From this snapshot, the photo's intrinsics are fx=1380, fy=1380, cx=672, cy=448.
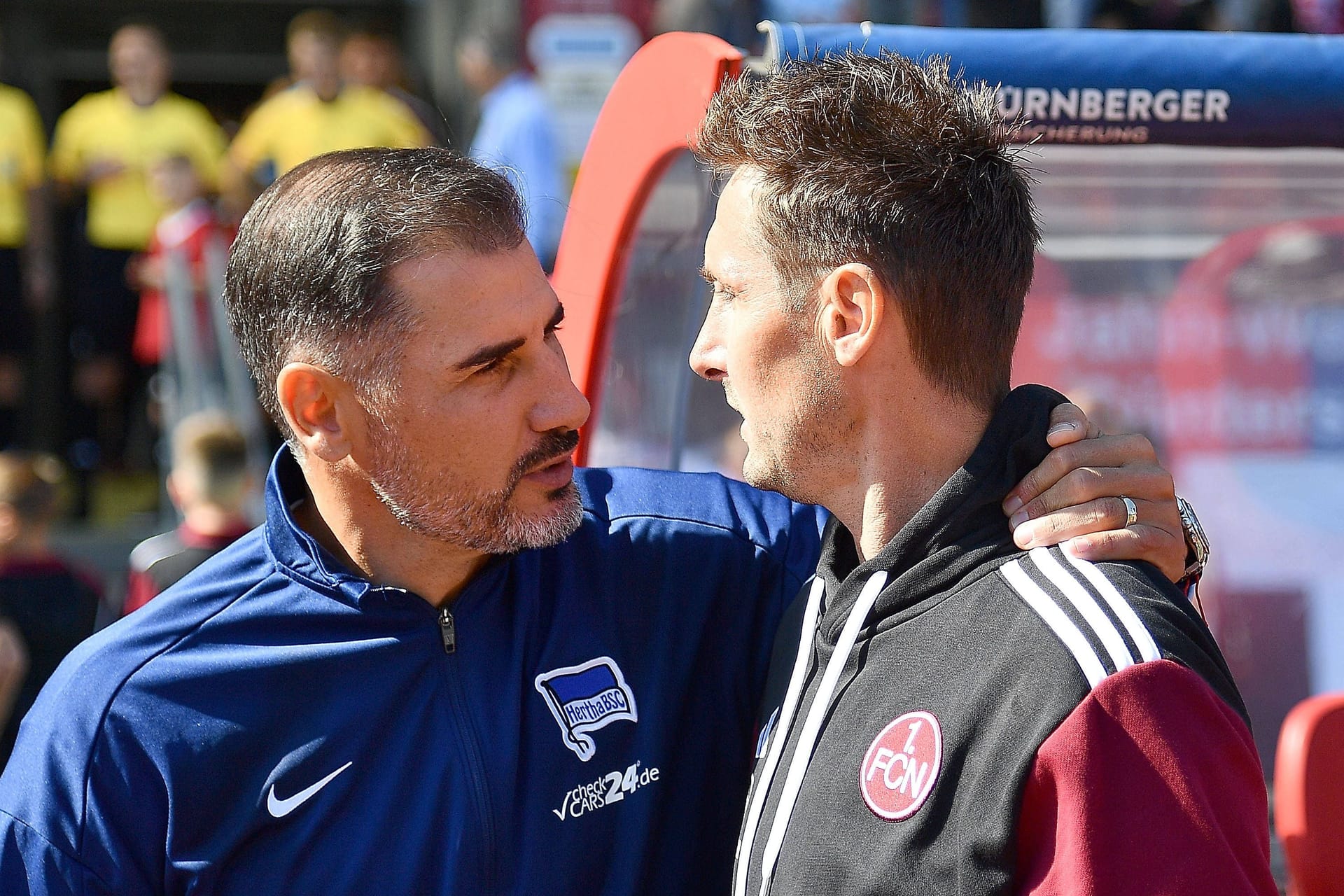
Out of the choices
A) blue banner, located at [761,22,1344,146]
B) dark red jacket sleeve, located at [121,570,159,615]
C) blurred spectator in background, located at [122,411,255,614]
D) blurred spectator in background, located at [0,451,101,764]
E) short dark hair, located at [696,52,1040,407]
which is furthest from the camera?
blurred spectator in background, located at [122,411,255,614]

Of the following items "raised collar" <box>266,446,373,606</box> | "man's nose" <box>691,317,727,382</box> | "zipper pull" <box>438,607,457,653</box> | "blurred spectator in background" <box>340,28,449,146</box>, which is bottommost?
"zipper pull" <box>438,607,457,653</box>

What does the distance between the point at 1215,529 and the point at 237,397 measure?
15.7 feet

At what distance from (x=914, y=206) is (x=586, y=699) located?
821 millimetres

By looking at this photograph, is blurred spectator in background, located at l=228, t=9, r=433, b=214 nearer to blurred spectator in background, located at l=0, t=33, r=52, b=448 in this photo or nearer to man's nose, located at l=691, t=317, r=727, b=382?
blurred spectator in background, located at l=0, t=33, r=52, b=448

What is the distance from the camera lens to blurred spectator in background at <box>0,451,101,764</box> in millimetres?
4168

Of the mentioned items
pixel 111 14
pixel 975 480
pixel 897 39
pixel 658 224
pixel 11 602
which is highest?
pixel 111 14

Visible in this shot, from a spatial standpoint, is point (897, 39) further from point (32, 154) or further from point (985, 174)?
point (32, 154)

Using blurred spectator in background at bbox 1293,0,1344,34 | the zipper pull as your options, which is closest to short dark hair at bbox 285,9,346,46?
blurred spectator in background at bbox 1293,0,1344,34

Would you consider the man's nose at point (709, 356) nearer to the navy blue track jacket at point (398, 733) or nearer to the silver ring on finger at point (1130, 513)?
the navy blue track jacket at point (398, 733)

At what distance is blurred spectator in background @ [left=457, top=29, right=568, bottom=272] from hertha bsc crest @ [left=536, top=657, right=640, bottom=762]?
4732 millimetres

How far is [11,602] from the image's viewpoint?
420cm

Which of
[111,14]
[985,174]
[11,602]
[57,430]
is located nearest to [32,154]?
[57,430]

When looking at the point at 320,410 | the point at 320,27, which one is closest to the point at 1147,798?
the point at 320,410

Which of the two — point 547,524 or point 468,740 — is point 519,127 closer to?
point 547,524
